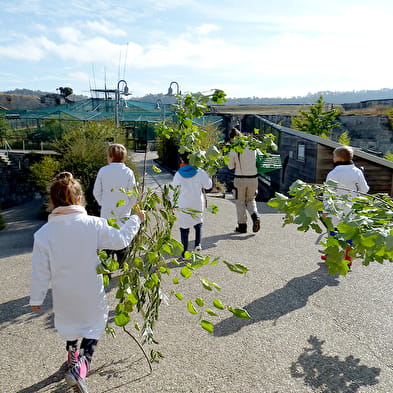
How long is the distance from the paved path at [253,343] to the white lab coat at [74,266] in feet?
2.05

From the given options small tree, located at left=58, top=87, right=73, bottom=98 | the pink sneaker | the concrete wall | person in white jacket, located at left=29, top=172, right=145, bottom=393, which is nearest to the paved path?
the pink sneaker

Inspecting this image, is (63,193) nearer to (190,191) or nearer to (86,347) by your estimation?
(86,347)

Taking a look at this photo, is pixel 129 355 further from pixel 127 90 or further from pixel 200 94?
pixel 127 90

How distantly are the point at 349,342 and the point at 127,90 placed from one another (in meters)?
14.8

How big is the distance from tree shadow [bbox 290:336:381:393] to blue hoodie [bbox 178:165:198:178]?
2.89 metres

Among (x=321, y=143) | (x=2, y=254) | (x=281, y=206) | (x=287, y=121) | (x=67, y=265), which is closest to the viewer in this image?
(x=281, y=206)

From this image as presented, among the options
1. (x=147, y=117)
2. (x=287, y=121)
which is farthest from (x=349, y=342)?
(x=287, y=121)

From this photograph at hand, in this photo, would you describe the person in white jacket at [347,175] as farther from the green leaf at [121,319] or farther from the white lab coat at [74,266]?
the green leaf at [121,319]

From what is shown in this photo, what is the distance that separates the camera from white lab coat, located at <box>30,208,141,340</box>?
2645 mm

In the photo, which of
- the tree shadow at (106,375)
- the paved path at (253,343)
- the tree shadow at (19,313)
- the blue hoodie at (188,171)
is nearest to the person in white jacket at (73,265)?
the tree shadow at (106,375)

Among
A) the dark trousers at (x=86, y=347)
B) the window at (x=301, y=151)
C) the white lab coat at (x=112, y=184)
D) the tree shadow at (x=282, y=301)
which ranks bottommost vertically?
the tree shadow at (x=282, y=301)

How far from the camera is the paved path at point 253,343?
10.1ft

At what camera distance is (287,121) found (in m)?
28.0

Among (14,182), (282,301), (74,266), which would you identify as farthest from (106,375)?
(14,182)
